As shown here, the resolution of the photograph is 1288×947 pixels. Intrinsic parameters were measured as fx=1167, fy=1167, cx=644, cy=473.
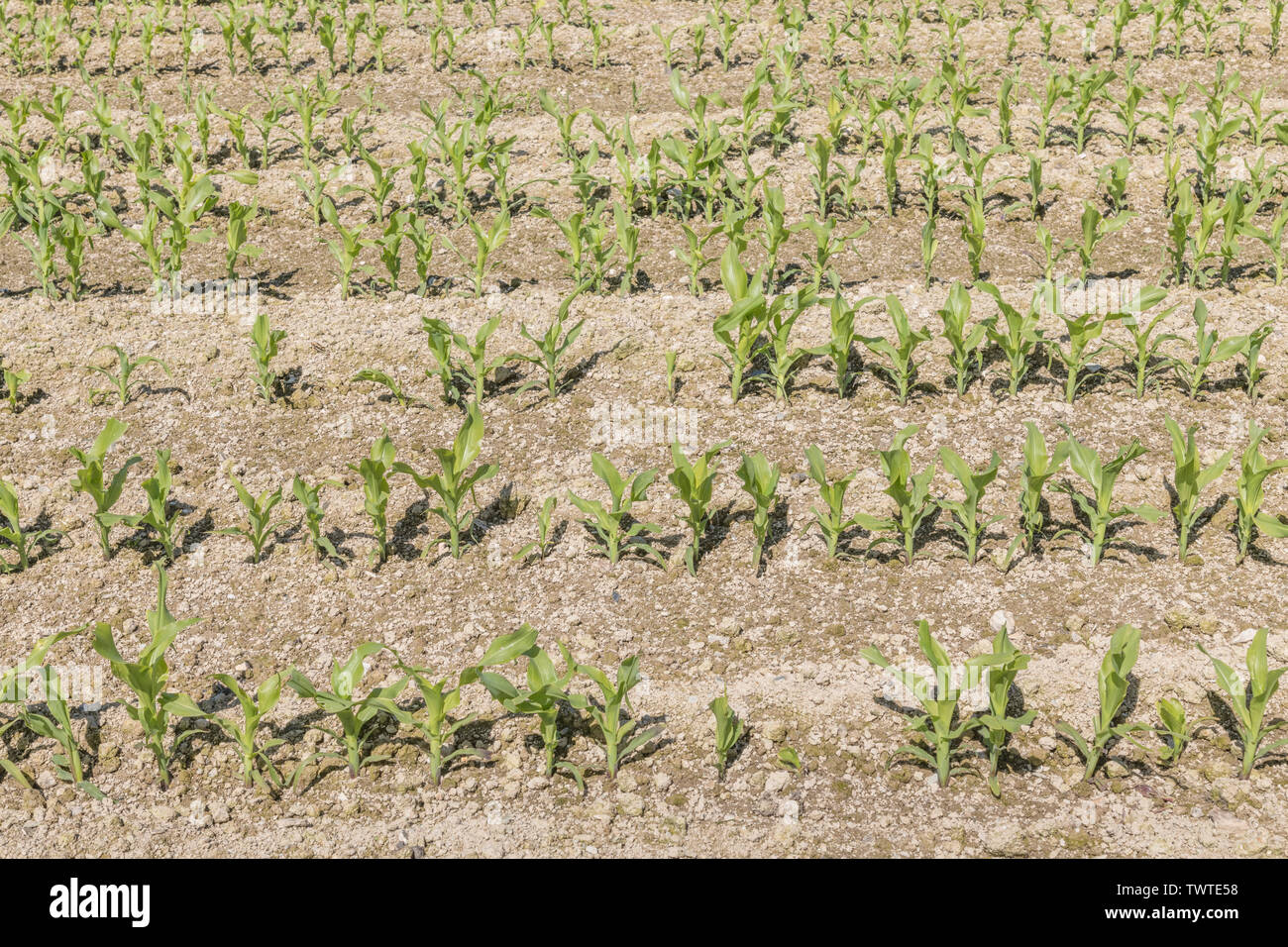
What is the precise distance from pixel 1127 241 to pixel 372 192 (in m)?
4.39

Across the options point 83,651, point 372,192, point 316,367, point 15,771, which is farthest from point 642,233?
point 15,771

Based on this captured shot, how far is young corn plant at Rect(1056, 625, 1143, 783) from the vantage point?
351cm

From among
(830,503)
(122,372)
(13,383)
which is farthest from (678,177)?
(13,383)

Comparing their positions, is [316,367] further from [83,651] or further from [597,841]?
[597,841]

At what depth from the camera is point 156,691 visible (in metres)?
3.74

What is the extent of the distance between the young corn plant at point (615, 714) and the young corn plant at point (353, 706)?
589 millimetres

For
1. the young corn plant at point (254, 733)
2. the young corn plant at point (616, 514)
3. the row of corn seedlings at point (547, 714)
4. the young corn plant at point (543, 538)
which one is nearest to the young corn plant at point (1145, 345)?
the row of corn seedlings at point (547, 714)

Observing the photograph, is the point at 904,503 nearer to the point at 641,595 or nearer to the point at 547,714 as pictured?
the point at 641,595

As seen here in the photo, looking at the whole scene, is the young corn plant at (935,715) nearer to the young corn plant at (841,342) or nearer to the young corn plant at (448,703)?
the young corn plant at (448,703)

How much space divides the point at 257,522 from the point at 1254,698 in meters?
3.54

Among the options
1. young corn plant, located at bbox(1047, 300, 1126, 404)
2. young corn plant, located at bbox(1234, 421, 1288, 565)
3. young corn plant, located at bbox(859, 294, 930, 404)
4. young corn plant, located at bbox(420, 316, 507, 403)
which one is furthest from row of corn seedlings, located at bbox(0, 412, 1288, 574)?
young corn plant, located at bbox(420, 316, 507, 403)

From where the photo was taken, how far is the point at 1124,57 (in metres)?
9.01

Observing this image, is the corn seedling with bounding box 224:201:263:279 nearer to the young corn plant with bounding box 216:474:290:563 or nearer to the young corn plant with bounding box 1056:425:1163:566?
the young corn plant with bounding box 216:474:290:563

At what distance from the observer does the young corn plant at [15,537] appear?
455 cm
